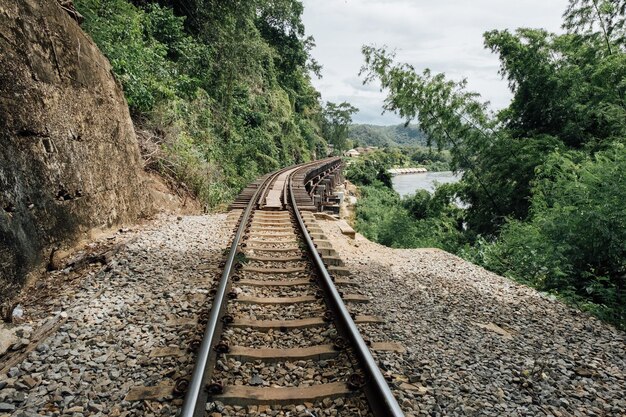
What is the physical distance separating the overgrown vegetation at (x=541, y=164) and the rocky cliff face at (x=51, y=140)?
5828 mm

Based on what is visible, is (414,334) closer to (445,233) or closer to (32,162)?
(32,162)

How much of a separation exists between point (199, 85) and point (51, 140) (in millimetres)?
10408

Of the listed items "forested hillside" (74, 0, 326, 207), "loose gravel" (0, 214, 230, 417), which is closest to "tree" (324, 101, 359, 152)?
"forested hillside" (74, 0, 326, 207)

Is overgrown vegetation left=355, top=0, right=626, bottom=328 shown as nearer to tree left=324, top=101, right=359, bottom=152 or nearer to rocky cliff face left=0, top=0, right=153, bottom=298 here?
rocky cliff face left=0, top=0, right=153, bottom=298

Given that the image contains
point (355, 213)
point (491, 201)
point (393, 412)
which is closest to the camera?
point (393, 412)

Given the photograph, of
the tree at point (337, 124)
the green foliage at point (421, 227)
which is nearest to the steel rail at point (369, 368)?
the green foliage at point (421, 227)

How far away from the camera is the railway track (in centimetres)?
197

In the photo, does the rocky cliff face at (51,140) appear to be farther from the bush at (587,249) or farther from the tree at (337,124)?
the tree at (337,124)

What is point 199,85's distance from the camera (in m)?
13.4

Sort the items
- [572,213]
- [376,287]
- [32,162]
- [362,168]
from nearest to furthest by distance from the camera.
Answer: [32,162] → [376,287] → [572,213] → [362,168]

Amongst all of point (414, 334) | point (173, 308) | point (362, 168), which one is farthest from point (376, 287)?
point (362, 168)

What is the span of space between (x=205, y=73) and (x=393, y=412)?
44.6 feet

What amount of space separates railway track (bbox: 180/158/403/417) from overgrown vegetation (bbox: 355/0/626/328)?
3105mm

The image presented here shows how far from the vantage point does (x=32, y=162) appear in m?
3.47
